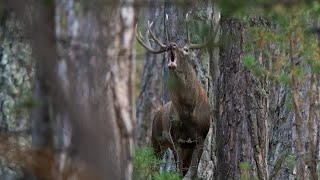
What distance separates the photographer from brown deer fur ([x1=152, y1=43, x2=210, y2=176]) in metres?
13.8

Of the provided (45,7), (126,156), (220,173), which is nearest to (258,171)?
(220,173)

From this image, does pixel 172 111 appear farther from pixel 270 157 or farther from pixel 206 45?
pixel 206 45

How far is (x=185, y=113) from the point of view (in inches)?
548

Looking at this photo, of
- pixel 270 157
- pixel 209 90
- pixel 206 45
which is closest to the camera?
pixel 206 45

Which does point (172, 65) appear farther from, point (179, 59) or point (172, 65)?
point (179, 59)

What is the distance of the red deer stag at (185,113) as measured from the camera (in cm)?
1380

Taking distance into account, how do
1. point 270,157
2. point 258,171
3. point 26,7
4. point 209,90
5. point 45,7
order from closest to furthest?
point 26,7 < point 45,7 < point 258,171 < point 270,157 < point 209,90

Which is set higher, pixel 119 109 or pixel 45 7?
pixel 45 7

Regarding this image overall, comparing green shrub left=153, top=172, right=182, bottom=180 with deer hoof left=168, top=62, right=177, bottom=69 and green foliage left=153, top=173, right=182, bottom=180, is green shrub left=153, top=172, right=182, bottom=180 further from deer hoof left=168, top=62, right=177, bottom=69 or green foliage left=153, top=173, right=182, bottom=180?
deer hoof left=168, top=62, right=177, bottom=69

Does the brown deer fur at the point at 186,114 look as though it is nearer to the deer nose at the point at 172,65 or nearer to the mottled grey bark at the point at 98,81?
the deer nose at the point at 172,65

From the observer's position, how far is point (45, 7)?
5766 millimetres

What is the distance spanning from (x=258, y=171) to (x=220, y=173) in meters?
0.86

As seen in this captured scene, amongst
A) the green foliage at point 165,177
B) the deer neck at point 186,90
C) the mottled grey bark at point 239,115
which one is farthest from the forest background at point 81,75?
the deer neck at point 186,90

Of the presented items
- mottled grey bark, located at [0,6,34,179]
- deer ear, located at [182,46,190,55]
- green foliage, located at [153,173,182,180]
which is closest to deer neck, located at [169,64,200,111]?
deer ear, located at [182,46,190,55]
